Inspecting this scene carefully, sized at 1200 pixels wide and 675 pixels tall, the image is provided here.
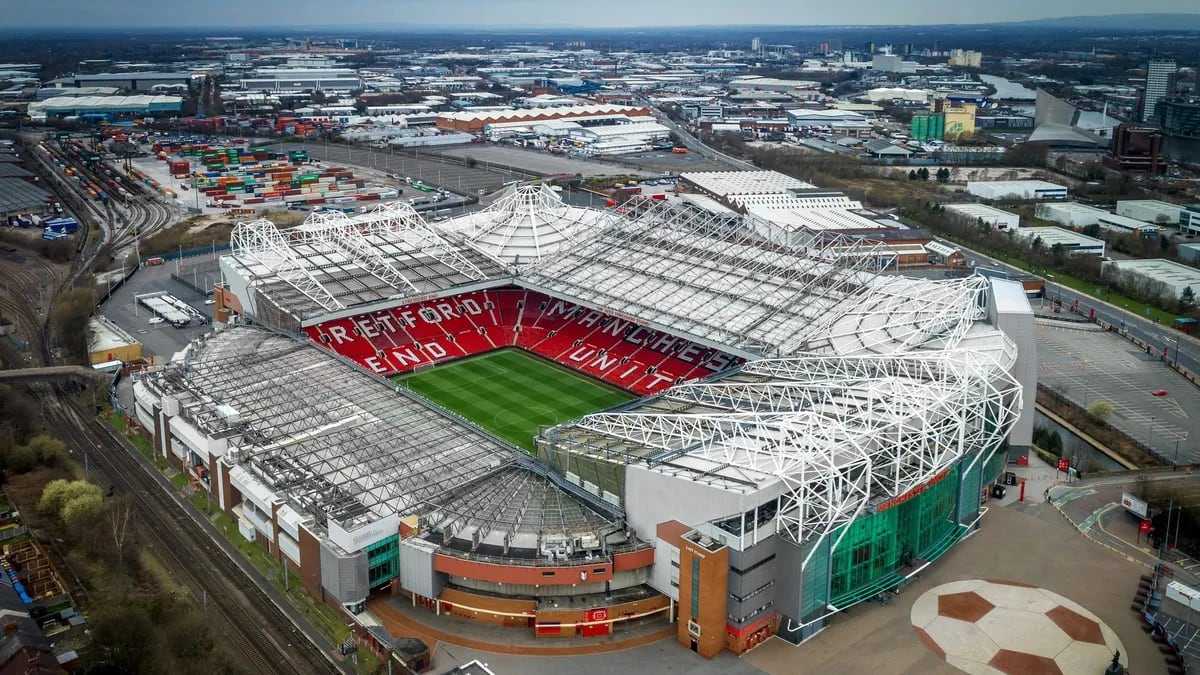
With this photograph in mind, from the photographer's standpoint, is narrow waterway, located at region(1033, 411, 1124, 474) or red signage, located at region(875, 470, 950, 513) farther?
narrow waterway, located at region(1033, 411, 1124, 474)

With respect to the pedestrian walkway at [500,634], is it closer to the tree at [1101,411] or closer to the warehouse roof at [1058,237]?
the tree at [1101,411]

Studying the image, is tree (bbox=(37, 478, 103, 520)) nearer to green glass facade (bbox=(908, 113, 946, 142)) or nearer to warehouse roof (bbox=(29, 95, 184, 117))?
green glass facade (bbox=(908, 113, 946, 142))

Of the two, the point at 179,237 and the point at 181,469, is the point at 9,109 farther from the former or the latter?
the point at 181,469

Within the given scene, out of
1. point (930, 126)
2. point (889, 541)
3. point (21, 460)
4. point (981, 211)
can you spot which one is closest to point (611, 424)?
point (889, 541)

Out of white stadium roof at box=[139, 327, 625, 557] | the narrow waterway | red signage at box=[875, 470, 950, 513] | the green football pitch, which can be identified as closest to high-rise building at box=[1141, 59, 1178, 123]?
the narrow waterway

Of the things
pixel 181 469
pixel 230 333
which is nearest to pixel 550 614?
pixel 181 469

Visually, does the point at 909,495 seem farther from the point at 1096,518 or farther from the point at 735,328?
the point at 735,328

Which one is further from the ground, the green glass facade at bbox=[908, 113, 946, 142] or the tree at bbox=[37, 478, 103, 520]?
the green glass facade at bbox=[908, 113, 946, 142]

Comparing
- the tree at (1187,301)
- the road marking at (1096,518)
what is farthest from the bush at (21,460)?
the tree at (1187,301)
